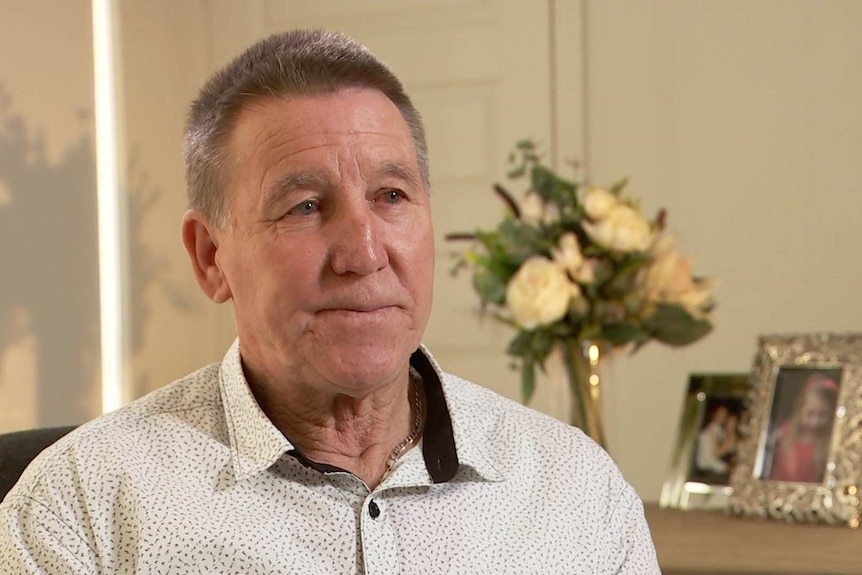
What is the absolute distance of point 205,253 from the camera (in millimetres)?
1470

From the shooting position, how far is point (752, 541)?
79.0 inches

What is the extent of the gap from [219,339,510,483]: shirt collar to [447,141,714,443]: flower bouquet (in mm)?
698

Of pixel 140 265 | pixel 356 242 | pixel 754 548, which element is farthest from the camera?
pixel 140 265

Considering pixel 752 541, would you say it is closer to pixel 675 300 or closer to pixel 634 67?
pixel 675 300

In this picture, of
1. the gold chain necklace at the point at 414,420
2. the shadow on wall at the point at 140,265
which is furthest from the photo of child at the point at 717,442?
the shadow on wall at the point at 140,265

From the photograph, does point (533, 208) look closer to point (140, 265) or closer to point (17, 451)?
point (17, 451)

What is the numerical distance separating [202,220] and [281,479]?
0.33m

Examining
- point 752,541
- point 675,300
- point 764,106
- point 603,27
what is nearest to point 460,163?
point 603,27

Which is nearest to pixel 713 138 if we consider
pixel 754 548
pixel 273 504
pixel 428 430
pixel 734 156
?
pixel 734 156

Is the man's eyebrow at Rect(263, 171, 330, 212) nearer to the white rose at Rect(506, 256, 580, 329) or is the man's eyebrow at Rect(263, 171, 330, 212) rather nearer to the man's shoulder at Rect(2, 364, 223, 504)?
the man's shoulder at Rect(2, 364, 223, 504)

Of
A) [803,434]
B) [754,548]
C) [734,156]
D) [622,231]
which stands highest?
[734,156]

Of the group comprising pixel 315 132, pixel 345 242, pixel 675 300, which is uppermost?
pixel 315 132

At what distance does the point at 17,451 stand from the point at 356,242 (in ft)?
1.73

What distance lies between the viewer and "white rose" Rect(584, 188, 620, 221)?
7.32 ft
